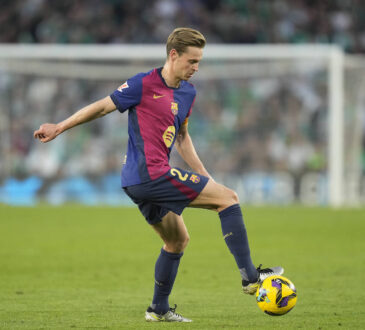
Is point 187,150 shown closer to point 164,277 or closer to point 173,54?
point 173,54

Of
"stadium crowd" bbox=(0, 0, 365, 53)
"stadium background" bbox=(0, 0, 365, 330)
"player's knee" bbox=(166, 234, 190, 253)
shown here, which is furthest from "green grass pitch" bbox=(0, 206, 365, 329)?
"stadium crowd" bbox=(0, 0, 365, 53)

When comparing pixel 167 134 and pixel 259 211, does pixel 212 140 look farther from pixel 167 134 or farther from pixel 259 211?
pixel 167 134

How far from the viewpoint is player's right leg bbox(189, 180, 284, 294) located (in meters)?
5.55

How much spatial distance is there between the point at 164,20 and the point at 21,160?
8015mm

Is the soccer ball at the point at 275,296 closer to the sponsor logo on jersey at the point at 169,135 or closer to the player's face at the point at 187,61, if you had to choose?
the sponsor logo on jersey at the point at 169,135

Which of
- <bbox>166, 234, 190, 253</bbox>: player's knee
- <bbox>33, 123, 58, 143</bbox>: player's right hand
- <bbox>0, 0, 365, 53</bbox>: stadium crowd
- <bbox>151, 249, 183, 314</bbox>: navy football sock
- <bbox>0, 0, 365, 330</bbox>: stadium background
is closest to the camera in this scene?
<bbox>33, 123, 58, 143</bbox>: player's right hand

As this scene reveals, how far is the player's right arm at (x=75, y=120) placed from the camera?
213 inches

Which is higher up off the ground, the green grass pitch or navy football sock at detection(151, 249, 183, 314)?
navy football sock at detection(151, 249, 183, 314)

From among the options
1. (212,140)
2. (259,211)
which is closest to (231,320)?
(259,211)

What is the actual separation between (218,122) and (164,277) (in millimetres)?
14250

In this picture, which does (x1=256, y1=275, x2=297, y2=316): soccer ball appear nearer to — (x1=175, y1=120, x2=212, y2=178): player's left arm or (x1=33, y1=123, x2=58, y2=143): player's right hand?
(x1=175, y1=120, x2=212, y2=178): player's left arm

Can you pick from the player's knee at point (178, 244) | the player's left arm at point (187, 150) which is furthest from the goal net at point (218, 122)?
the player's knee at point (178, 244)

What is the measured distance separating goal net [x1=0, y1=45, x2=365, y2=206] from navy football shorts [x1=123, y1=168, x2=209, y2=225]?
46.4 ft

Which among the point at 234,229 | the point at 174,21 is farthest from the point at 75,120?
the point at 174,21
